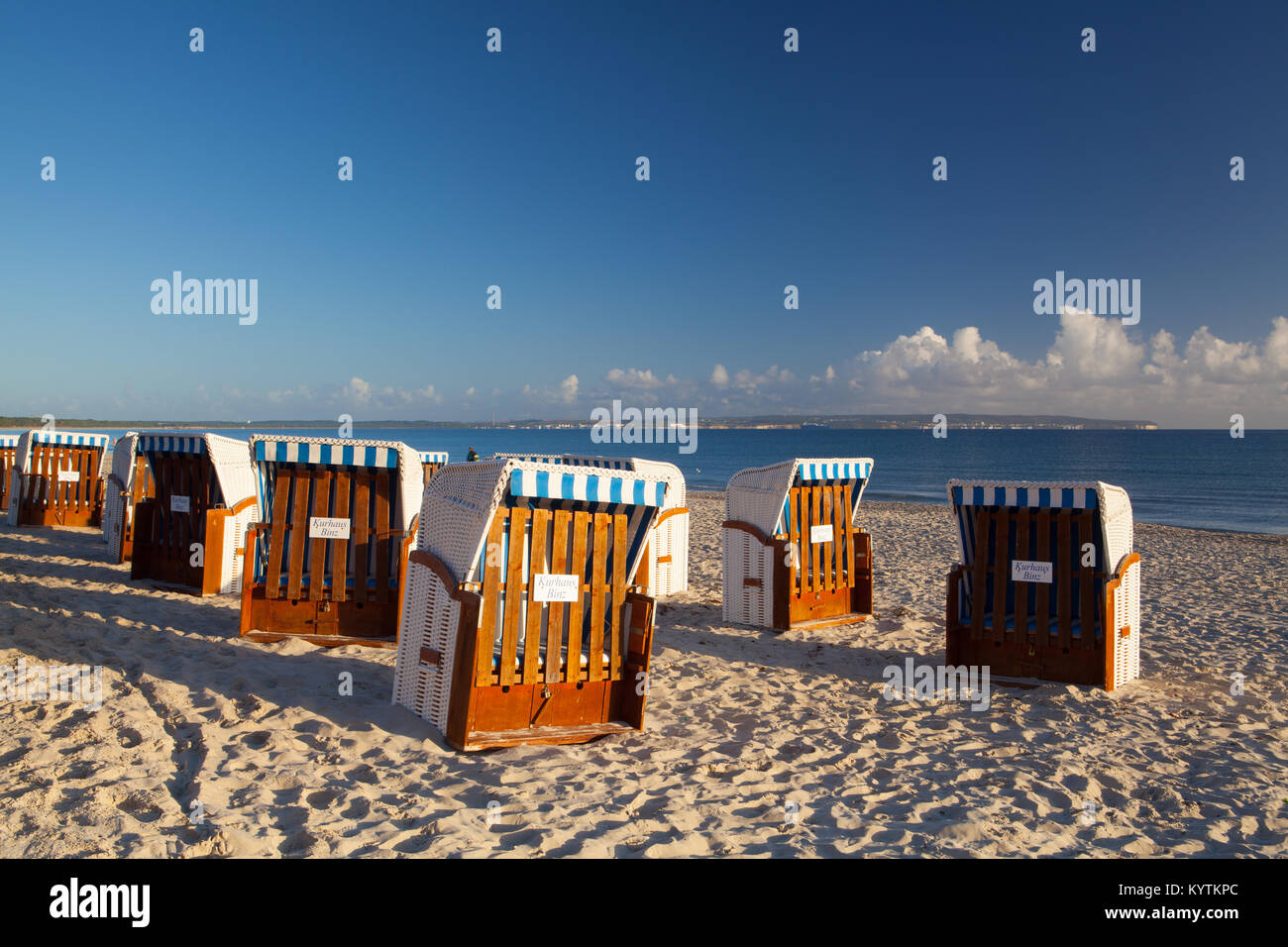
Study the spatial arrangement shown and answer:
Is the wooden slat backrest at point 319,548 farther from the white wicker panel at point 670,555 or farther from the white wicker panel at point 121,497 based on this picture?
the white wicker panel at point 121,497

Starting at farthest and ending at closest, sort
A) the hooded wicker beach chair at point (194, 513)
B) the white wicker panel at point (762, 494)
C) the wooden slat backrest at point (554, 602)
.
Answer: the hooded wicker beach chair at point (194, 513)
the white wicker panel at point (762, 494)
the wooden slat backrest at point (554, 602)

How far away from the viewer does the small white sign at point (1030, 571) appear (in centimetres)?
675

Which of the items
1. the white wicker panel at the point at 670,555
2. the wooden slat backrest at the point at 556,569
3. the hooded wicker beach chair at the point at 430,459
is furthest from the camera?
the hooded wicker beach chair at the point at 430,459

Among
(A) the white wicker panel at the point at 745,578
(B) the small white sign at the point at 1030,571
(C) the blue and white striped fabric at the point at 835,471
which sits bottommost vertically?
(A) the white wicker panel at the point at 745,578

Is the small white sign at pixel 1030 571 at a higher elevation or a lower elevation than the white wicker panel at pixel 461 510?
lower

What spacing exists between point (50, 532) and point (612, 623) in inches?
572

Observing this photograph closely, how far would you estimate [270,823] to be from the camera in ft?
11.8

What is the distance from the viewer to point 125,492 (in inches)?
442

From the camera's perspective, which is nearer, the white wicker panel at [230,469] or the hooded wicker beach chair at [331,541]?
the hooded wicker beach chair at [331,541]

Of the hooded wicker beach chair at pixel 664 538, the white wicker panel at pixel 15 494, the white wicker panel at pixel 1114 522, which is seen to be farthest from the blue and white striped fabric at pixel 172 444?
the white wicker panel at pixel 1114 522

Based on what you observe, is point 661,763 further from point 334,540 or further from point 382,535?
point 334,540

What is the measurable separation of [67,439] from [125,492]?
5.77 m

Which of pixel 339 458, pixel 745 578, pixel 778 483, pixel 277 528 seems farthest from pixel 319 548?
pixel 778 483
